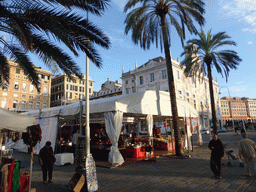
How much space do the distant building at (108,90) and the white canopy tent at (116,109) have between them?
39.9 meters

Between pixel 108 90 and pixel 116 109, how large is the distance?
47.5 m

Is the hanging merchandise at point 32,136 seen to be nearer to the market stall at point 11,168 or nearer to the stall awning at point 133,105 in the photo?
the market stall at point 11,168

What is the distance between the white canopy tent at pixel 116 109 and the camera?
9453mm

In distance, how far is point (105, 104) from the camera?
9766 millimetres

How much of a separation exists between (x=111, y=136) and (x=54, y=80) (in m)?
62.1

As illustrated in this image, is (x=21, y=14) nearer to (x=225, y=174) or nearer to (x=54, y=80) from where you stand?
(x=225, y=174)

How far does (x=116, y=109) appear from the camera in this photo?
9.30 metres

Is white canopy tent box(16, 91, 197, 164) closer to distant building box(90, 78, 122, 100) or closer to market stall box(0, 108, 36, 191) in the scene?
market stall box(0, 108, 36, 191)

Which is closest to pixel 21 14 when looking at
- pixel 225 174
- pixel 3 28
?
pixel 3 28

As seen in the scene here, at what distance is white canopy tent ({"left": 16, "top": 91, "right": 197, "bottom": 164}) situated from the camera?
945 cm

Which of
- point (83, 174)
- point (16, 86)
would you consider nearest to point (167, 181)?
point (83, 174)

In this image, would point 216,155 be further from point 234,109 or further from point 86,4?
point 234,109

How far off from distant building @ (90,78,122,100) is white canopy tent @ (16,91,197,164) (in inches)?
1571

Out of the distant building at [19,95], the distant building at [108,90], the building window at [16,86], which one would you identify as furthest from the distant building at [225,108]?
the building window at [16,86]
